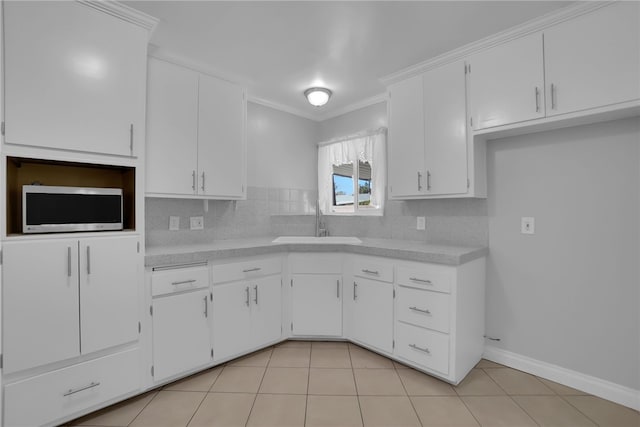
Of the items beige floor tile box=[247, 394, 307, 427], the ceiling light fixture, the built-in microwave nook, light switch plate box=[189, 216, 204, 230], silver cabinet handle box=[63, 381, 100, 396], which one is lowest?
beige floor tile box=[247, 394, 307, 427]

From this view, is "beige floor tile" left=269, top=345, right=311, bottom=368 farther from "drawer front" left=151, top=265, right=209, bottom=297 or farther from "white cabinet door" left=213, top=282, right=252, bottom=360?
"drawer front" left=151, top=265, right=209, bottom=297

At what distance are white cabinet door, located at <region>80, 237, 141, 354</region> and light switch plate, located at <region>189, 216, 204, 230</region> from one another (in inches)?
34.5

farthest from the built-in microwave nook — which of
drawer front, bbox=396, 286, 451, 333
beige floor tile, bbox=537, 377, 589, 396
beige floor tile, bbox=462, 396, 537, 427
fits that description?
beige floor tile, bbox=537, 377, 589, 396

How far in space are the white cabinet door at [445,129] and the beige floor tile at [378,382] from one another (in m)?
1.46

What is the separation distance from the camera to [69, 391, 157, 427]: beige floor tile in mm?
1744

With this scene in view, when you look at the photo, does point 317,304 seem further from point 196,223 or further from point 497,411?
point 497,411

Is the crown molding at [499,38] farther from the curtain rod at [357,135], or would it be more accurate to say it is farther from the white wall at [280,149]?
the white wall at [280,149]

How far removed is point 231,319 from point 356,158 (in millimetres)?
2189

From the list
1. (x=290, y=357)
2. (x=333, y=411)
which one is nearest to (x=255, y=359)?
(x=290, y=357)

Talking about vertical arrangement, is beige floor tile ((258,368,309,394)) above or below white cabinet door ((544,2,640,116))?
below

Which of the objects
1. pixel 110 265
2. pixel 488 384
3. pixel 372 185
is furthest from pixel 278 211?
pixel 488 384

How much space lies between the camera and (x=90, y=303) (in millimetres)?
1726

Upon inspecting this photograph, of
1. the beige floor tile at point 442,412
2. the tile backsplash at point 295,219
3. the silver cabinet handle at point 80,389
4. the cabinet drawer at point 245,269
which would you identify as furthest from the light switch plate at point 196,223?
the beige floor tile at point 442,412

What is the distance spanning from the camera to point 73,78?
1.66m
